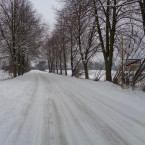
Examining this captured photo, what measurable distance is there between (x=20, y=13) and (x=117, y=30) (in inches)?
462

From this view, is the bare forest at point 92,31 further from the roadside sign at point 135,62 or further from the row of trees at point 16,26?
the roadside sign at point 135,62

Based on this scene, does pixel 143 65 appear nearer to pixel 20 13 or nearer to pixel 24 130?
pixel 24 130

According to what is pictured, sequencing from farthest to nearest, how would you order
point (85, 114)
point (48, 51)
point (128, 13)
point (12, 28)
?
point (48, 51), point (12, 28), point (128, 13), point (85, 114)

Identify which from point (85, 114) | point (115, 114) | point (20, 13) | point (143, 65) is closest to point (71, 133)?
point (85, 114)


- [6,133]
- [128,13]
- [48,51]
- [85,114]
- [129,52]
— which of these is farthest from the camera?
[48,51]

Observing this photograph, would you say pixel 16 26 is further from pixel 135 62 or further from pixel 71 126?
pixel 71 126

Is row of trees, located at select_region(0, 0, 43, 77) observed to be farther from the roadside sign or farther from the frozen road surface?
the roadside sign

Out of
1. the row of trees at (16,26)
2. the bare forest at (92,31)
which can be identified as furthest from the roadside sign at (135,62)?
the row of trees at (16,26)

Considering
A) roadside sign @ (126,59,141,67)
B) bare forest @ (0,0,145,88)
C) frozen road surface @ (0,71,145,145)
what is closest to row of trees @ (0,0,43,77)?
bare forest @ (0,0,145,88)

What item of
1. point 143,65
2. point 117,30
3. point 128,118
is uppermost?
point 117,30

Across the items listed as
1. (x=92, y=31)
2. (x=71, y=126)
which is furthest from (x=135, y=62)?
(x=92, y=31)

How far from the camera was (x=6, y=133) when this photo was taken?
215 centimetres

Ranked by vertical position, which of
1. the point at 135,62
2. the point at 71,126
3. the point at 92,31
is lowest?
the point at 71,126

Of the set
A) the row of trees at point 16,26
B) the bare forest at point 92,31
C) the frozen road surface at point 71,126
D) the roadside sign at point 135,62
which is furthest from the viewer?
the row of trees at point 16,26
